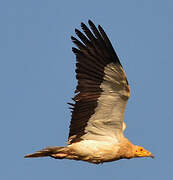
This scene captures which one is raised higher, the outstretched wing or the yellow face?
the outstretched wing

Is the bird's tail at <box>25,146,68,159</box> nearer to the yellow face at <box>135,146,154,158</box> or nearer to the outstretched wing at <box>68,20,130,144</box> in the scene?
the outstretched wing at <box>68,20,130,144</box>

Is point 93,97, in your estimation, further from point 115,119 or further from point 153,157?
point 153,157

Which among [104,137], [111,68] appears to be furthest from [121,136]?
[111,68]

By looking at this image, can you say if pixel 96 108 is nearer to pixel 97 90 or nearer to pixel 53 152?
pixel 97 90

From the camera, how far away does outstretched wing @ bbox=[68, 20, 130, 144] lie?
12.7m

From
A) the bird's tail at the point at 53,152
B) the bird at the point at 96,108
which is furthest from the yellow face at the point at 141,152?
the bird's tail at the point at 53,152

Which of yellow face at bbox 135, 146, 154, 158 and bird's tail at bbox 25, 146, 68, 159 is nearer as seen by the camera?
bird's tail at bbox 25, 146, 68, 159

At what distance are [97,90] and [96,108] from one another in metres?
0.37

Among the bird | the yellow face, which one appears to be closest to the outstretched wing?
the bird

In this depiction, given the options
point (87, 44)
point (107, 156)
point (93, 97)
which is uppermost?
point (87, 44)

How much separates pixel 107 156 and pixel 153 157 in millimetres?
1359

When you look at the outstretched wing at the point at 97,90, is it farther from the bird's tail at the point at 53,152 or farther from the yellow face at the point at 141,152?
the yellow face at the point at 141,152

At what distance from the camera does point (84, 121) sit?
13148 mm

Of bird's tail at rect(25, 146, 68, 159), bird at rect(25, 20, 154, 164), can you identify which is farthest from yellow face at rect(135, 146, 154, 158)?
bird's tail at rect(25, 146, 68, 159)
